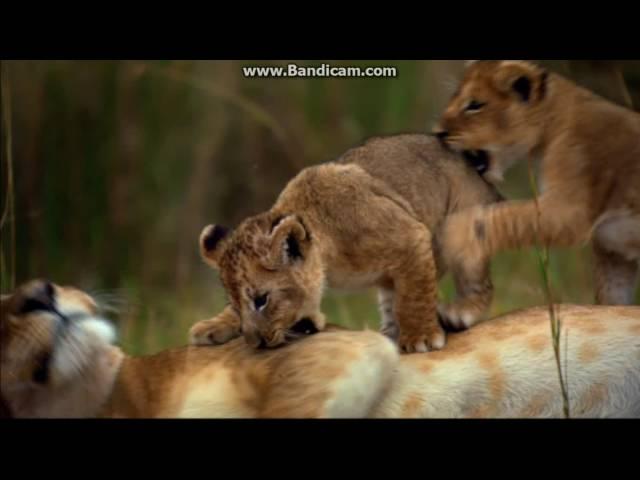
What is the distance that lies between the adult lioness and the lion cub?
0.08m

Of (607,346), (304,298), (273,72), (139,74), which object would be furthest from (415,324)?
(139,74)

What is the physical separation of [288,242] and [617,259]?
1.04 meters

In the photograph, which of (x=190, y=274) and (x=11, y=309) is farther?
(x=190, y=274)

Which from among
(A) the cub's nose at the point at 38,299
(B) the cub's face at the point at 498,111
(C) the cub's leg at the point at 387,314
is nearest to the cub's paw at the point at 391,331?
(C) the cub's leg at the point at 387,314

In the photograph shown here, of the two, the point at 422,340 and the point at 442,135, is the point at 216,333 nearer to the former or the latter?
the point at 422,340

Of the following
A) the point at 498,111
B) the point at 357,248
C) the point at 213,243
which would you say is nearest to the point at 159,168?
the point at 213,243

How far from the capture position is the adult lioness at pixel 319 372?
11.6ft

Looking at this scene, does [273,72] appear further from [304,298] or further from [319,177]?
[304,298]

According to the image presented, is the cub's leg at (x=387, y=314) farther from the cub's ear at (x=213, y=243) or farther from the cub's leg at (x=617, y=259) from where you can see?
the cub's leg at (x=617, y=259)

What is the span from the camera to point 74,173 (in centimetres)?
381

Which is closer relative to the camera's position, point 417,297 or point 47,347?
point 47,347

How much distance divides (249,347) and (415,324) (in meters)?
0.50

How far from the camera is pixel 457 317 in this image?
3779mm

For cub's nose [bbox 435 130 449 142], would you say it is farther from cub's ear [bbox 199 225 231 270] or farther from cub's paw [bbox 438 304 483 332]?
cub's ear [bbox 199 225 231 270]
